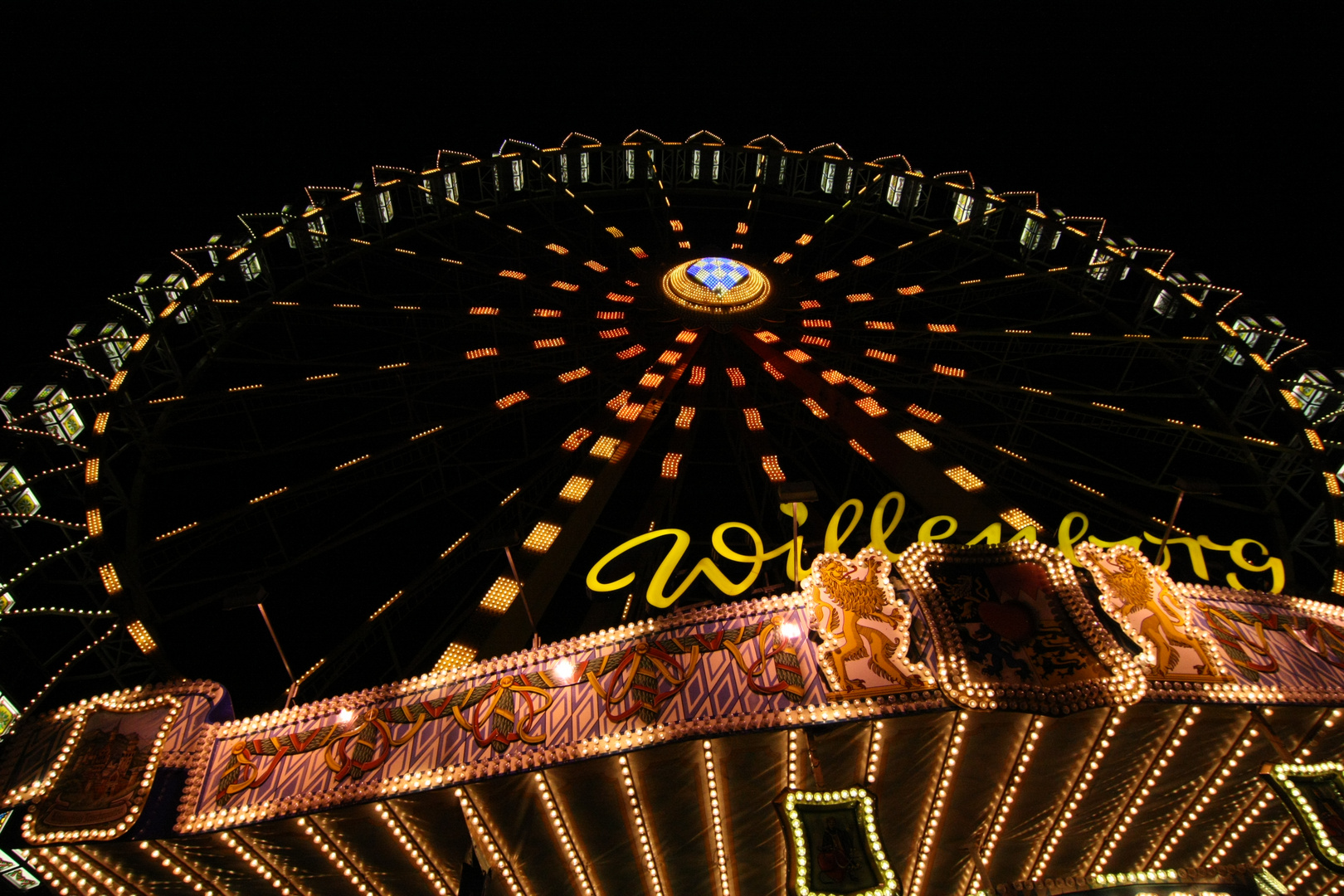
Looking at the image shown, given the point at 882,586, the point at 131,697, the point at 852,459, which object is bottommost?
the point at 852,459

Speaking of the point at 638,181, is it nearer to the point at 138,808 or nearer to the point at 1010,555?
the point at 1010,555

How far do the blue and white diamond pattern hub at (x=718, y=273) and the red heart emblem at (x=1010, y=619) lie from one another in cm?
1146

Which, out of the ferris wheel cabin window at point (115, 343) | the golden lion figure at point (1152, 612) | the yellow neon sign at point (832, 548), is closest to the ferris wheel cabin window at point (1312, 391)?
the yellow neon sign at point (832, 548)

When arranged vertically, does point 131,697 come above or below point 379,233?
below

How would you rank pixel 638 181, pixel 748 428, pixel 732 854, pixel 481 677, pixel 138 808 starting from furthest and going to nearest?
pixel 638 181 < pixel 748 428 < pixel 732 854 < pixel 481 677 < pixel 138 808

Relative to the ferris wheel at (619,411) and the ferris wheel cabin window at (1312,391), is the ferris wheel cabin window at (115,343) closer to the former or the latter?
the ferris wheel at (619,411)

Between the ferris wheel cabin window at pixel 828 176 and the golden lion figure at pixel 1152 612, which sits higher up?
the ferris wheel cabin window at pixel 828 176

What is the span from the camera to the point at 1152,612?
852 cm

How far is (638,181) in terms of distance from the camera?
24156 millimetres

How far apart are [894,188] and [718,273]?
8.51 metres

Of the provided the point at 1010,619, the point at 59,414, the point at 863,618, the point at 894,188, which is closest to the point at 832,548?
the point at 863,618

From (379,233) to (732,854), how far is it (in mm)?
18474

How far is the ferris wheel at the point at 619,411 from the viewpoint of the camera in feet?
39.3

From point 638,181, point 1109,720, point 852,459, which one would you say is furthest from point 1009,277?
point 1109,720
